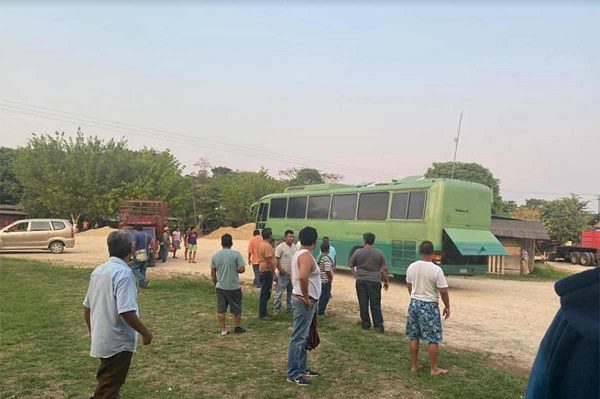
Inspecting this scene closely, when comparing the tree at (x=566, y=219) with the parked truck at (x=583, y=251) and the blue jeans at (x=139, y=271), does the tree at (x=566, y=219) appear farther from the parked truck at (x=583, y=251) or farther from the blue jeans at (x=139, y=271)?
the blue jeans at (x=139, y=271)

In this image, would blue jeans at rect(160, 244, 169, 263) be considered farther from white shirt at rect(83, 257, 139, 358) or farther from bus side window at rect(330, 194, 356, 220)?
white shirt at rect(83, 257, 139, 358)

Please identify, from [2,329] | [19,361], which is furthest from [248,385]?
[2,329]

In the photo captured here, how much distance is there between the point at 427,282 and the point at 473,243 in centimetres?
999

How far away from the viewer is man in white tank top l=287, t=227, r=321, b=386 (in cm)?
604

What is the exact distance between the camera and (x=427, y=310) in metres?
6.45

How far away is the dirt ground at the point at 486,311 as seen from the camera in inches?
328

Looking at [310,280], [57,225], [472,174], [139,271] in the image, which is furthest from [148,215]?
[472,174]

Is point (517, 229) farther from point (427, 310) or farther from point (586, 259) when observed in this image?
point (427, 310)

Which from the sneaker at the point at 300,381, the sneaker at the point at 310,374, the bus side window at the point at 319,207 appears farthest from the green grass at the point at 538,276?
the sneaker at the point at 300,381

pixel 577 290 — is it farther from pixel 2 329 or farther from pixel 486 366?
pixel 2 329

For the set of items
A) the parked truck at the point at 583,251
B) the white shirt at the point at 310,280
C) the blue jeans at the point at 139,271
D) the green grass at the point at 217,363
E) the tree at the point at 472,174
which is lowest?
the green grass at the point at 217,363

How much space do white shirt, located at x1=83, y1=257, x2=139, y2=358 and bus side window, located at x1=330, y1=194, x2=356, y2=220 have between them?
1533 centimetres

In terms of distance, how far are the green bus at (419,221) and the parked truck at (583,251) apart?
710 inches

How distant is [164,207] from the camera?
902 inches
